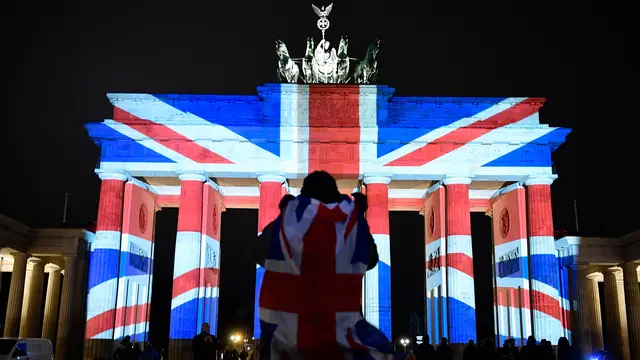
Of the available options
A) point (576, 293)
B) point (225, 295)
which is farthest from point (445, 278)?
point (225, 295)

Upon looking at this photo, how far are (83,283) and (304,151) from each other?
18.7 m

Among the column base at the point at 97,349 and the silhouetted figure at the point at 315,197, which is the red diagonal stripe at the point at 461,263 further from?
the silhouetted figure at the point at 315,197

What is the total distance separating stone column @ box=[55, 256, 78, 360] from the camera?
44.0 meters

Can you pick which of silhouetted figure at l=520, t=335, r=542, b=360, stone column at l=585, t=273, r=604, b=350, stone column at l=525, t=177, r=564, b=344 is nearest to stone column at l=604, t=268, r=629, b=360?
stone column at l=585, t=273, r=604, b=350

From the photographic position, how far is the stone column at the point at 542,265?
38.0 meters

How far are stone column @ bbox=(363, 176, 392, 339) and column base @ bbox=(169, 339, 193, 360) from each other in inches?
387

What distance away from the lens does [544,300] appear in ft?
126

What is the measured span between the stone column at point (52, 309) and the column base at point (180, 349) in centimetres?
1463

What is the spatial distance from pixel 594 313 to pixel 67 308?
115ft

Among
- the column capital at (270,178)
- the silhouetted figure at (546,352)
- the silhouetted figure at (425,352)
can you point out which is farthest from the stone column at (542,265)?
the silhouetted figure at (425,352)

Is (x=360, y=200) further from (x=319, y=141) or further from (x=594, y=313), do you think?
(x=594, y=313)

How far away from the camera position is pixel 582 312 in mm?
44875

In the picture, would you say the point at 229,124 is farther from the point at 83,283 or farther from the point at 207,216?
the point at 83,283

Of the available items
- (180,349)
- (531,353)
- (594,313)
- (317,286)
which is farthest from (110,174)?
(317,286)
